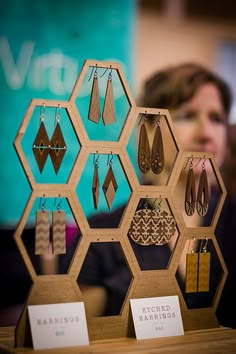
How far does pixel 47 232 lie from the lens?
1594 mm

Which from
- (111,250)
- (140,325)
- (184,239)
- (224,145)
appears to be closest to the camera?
(140,325)

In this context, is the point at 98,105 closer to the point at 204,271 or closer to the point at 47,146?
the point at 47,146

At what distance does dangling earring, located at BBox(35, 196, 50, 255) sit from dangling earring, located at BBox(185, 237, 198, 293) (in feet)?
1.29

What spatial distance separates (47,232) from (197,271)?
0.44 meters

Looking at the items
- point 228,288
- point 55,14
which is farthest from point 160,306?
point 55,14

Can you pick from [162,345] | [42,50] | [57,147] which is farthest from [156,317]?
[42,50]

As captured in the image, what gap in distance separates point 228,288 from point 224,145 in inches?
38.2

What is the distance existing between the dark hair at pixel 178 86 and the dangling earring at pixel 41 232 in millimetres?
1109

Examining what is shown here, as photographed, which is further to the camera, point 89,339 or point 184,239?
point 184,239

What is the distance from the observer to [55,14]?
280cm

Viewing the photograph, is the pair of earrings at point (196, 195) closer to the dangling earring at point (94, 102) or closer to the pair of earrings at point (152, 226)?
the pair of earrings at point (152, 226)

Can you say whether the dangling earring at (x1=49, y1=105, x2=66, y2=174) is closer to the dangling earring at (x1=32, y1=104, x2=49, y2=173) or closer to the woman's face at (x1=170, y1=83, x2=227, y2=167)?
the dangling earring at (x1=32, y1=104, x2=49, y2=173)

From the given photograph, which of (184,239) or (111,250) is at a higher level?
(184,239)

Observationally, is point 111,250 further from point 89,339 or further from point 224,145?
point 224,145
